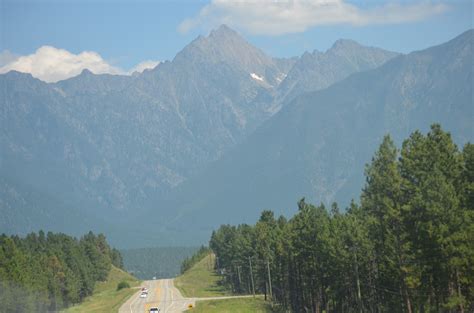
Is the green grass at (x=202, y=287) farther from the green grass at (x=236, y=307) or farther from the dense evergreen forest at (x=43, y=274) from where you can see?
the green grass at (x=236, y=307)

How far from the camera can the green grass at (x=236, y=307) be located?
351 ft

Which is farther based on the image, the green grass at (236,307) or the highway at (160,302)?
Result: the highway at (160,302)

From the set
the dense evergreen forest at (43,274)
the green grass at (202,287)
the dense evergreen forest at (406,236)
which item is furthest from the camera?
the green grass at (202,287)

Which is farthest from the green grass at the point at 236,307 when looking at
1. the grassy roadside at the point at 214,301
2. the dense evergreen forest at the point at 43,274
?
the dense evergreen forest at the point at 43,274

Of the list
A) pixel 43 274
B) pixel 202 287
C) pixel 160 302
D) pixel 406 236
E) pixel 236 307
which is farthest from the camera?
pixel 202 287

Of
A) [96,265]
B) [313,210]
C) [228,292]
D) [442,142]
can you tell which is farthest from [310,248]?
[96,265]

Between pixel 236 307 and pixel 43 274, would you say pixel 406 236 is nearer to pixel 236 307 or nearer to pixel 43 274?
pixel 236 307

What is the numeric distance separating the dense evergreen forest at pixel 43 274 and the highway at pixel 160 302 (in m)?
10.3

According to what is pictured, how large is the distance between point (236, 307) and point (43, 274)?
30.6m

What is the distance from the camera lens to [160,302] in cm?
14175

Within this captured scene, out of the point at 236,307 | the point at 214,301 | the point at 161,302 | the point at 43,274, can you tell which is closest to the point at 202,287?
the point at 161,302

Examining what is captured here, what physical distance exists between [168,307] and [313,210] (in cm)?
4442

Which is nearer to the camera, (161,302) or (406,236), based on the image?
(406,236)

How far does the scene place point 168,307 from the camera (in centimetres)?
12850
